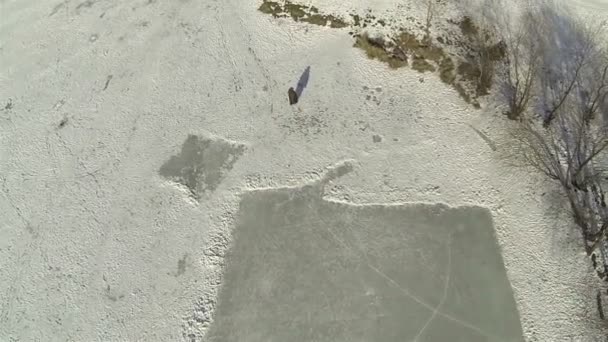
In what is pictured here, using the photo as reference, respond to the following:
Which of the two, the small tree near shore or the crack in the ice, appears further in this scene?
the small tree near shore

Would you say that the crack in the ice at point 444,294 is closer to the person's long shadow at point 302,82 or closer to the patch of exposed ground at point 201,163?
the person's long shadow at point 302,82

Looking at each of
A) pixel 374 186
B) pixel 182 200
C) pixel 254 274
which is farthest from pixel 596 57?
pixel 182 200

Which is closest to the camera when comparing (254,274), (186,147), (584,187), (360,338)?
(360,338)

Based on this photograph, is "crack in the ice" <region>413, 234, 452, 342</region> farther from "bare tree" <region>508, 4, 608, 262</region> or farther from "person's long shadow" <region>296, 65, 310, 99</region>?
"person's long shadow" <region>296, 65, 310, 99</region>

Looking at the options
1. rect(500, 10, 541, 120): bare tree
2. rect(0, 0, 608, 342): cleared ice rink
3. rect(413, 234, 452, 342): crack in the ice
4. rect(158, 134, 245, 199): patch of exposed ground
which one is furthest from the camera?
rect(500, 10, 541, 120): bare tree

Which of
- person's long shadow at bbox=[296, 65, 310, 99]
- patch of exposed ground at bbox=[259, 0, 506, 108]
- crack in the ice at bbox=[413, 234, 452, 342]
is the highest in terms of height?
patch of exposed ground at bbox=[259, 0, 506, 108]

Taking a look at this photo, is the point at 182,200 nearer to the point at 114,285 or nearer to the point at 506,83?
the point at 114,285

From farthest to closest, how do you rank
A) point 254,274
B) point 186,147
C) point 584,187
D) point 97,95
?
1. point 97,95
2. point 186,147
3. point 584,187
4. point 254,274

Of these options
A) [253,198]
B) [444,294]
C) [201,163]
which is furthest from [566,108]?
[201,163]

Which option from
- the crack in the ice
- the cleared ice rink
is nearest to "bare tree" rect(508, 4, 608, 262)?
the cleared ice rink
